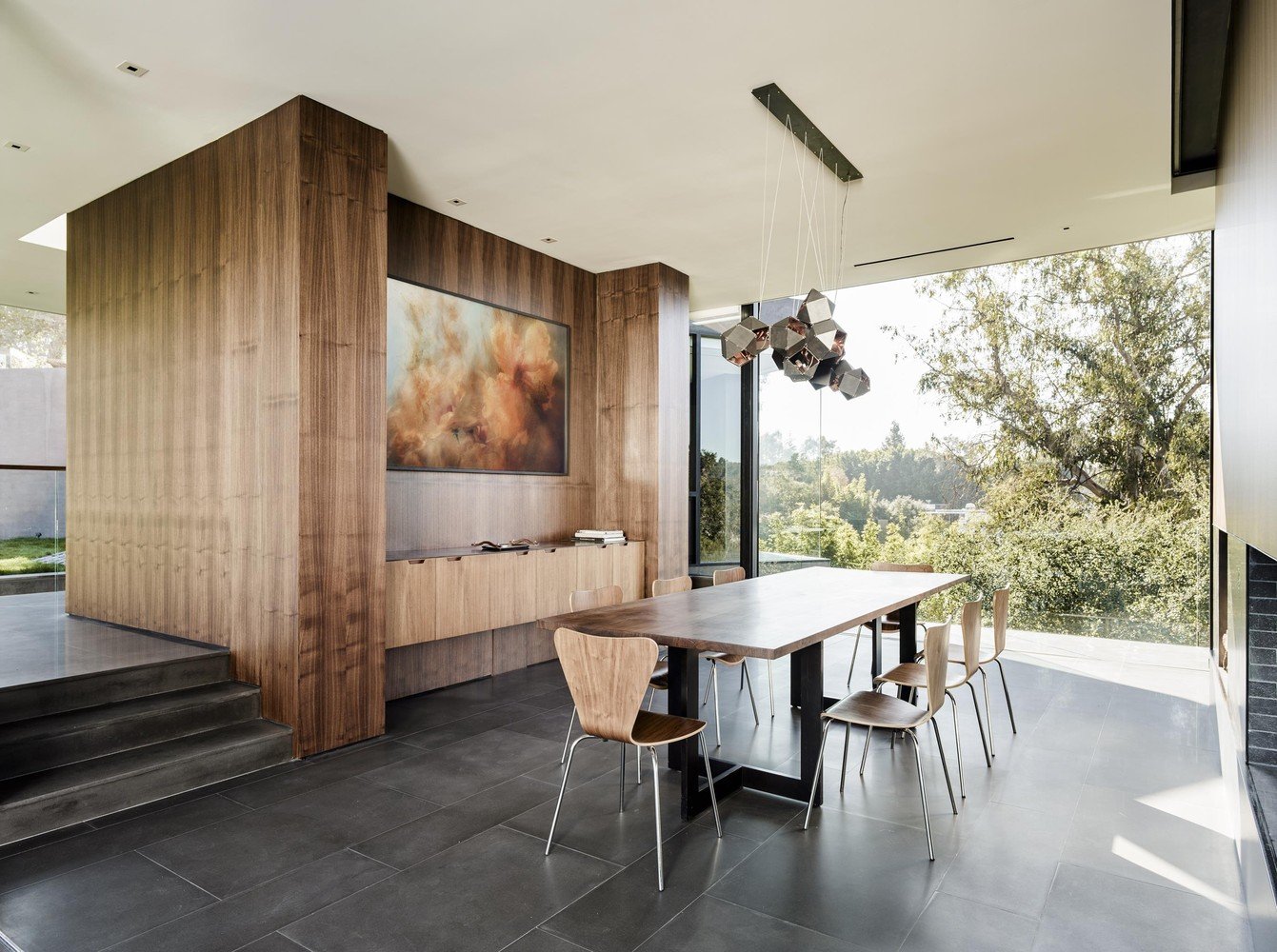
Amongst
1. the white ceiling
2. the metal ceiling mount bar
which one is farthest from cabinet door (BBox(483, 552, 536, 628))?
the metal ceiling mount bar

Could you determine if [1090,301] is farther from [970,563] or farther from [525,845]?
[525,845]

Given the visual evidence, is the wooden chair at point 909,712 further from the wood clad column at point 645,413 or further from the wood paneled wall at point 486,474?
the wood clad column at point 645,413

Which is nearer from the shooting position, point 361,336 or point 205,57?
point 205,57

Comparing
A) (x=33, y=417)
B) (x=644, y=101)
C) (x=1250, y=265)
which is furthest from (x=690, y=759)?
(x=33, y=417)

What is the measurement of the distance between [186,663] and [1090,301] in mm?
7134

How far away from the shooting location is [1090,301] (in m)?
6.48

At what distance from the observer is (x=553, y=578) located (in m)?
5.83

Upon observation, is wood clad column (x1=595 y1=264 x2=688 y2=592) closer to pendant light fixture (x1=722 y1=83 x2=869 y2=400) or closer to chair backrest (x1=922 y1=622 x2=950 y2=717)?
pendant light fixture (x1=722 y1=83 x2=869 y2=400)

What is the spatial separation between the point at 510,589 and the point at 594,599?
166 centimetres

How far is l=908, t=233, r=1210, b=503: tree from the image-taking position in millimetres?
6062

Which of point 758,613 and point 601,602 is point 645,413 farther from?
point 758,613

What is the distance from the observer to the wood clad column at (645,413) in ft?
22.1

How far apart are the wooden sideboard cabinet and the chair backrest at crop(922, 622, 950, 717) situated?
9.11 ft

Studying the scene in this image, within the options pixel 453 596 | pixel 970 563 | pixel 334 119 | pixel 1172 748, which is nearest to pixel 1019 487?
Answer: pixel 970 563
